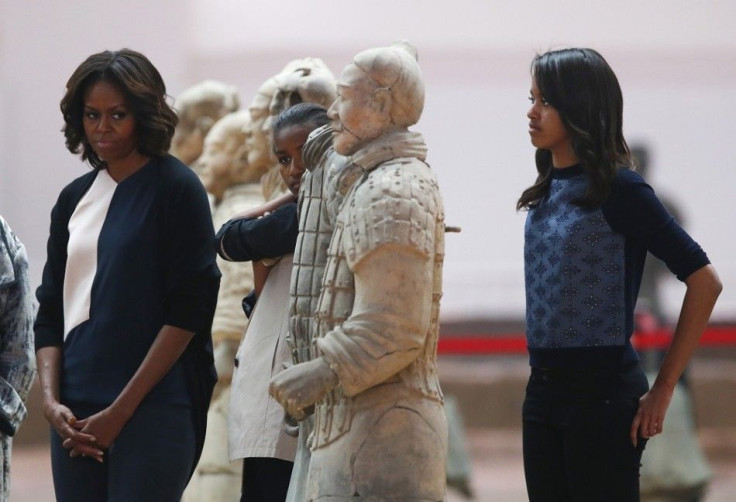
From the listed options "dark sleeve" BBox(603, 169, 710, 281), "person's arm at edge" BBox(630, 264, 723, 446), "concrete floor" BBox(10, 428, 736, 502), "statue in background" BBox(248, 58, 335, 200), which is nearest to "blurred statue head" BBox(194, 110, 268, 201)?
"statue in background" BBox(248, 58, 335, 200)

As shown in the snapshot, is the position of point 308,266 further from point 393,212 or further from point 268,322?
point 268,322

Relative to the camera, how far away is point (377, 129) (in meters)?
3.51

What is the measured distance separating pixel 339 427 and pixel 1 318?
1.19 m

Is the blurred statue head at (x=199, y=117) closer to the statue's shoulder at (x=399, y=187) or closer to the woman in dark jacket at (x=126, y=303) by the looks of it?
the woman in dark jacket at (x=126, y=303)

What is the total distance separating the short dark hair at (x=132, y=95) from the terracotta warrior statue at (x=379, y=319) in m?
0.56

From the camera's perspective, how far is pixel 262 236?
402cm

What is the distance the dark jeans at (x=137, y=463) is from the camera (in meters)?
3.65

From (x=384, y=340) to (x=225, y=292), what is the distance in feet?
8.79

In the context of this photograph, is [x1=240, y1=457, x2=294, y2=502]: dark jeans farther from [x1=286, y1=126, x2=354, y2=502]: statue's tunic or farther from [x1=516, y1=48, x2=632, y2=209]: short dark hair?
[x1=516, y1=48, x2=632, y2=209]: short dark hair

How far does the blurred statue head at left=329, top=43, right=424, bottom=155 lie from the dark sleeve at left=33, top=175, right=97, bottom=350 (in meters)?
0.77

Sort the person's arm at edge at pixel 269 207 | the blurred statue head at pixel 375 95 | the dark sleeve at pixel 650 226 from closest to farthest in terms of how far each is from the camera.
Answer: the blurred statue head at pixel 375 95
the dark sleeve at pixel 650 226
the person's arm at edge at pixel 269 207

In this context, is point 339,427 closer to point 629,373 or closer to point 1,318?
point 629,373

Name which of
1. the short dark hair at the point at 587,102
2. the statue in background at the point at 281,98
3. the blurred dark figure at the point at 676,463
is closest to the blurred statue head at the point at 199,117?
the statue in background at the point at 281,98

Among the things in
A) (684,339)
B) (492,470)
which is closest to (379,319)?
(684,339)
